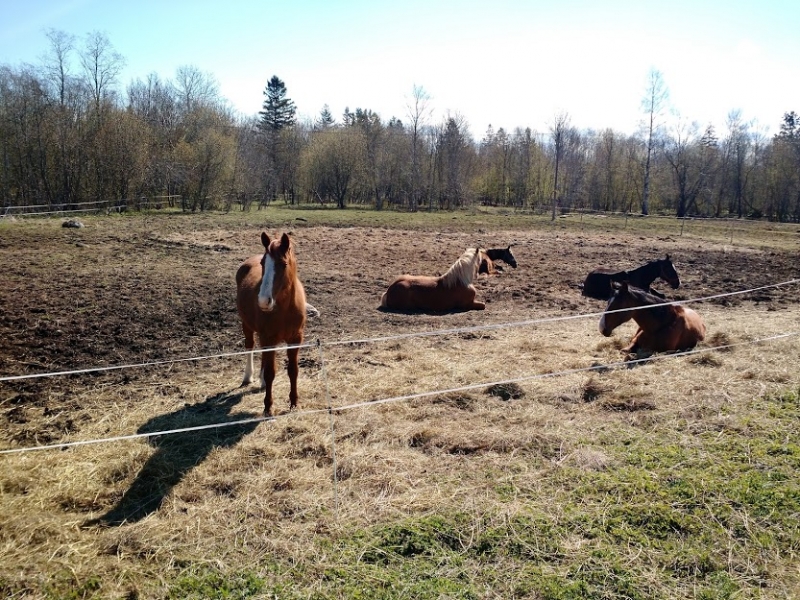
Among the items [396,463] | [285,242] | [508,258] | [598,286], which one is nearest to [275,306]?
[285,242]

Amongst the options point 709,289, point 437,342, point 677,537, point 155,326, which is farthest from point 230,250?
point 677,537

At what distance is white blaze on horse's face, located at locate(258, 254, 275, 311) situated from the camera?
4.59 m

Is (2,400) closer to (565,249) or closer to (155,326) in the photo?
(155,326)

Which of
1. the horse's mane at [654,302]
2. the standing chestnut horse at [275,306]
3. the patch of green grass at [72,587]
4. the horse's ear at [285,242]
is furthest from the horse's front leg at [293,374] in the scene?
the horse's mane at [654,302]

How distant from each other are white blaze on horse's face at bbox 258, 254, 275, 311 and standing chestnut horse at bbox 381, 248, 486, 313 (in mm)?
5344

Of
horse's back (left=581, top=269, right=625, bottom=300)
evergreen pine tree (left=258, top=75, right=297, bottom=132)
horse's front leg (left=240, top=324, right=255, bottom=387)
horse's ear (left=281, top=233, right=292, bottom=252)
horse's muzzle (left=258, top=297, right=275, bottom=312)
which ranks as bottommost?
horse's front leg (left=240, top=324, right=255, bottom=387)

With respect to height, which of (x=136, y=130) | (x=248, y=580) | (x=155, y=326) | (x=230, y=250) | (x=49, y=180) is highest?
(x=136, y=130)

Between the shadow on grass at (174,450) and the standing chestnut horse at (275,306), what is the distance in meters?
0.52

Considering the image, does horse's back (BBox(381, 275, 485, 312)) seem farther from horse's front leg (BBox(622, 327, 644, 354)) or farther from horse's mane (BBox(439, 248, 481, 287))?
horse's front leg (BBox(622, 327, 644, 354))

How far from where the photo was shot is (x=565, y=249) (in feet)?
58.5

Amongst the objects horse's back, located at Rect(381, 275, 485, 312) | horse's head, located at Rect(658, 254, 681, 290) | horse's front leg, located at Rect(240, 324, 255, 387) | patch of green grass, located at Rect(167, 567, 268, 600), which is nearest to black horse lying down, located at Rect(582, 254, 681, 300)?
horse's head, located at Rect(658, 254, 681, 290)

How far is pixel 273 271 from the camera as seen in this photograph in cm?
464

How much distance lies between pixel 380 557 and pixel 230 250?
13.4m

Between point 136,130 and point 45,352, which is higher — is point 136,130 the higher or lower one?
the higher one
